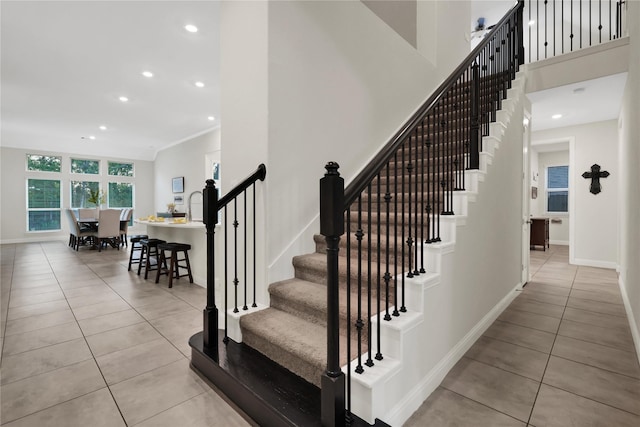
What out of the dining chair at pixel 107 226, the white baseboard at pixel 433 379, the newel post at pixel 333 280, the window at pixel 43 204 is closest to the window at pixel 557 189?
the white baseboard at pixel 433 379

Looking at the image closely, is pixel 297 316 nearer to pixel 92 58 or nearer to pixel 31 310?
pixel 31 310

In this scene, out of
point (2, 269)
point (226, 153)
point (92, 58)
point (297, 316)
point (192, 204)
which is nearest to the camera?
point (297, 316)

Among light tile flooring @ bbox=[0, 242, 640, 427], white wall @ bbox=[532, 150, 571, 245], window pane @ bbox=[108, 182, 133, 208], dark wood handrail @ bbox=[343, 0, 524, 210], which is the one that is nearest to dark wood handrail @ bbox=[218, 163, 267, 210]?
dark wood handrail @ bbox=[343, 0, 524, 210]

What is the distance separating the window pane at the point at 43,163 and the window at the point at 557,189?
50.7 feet

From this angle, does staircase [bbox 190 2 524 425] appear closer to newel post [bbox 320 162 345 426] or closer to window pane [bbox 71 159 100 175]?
newel post [bbox 320 162 345 426]

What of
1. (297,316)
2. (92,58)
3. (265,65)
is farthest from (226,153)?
(92,58)

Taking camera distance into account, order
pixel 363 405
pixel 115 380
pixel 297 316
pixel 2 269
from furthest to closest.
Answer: pixel 2 269 < pixel 297 316 < pixel 115 380 < pixel 363 405

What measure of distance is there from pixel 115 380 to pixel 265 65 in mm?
Answer: 2506

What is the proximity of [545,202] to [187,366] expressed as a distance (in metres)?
10.2

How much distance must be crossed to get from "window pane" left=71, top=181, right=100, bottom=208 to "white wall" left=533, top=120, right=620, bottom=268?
1376 cm

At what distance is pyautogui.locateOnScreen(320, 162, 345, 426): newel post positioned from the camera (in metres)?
1.34

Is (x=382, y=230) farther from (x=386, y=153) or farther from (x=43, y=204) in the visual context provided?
(x=43, y=204)

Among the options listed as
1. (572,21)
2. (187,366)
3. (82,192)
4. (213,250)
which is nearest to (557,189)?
(572,21)

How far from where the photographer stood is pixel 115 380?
207cm
